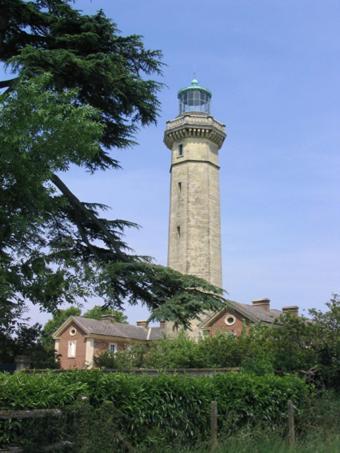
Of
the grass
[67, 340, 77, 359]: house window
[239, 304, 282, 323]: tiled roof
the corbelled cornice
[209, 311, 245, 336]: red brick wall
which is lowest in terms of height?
the grass

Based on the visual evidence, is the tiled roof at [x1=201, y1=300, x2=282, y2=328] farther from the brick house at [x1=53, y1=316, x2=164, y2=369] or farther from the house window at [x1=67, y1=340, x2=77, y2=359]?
the house window at [x1=67, y1=340, x2=77, y2=359]

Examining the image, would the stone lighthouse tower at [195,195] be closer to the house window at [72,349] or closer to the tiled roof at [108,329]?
the tiled roof at [108,329]

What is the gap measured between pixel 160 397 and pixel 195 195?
3152 cm

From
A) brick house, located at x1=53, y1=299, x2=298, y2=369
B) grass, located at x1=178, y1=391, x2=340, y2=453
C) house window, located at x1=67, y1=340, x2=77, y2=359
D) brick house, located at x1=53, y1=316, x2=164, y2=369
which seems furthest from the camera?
house window, located at x1=67, y1=340, x2=77, y2=359

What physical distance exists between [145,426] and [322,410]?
5.17 metres

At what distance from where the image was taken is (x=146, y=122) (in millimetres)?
13195

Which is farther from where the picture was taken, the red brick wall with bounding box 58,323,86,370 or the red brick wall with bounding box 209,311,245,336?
the red brick wall with bounding box 58,323,86,370

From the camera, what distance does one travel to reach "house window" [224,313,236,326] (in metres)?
38.1

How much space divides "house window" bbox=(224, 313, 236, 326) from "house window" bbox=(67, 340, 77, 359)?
47.2ft

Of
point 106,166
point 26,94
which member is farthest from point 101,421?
point 106,166

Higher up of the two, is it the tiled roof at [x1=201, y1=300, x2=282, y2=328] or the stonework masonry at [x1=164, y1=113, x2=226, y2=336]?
the stonework masonry at [x1=164, y1=113, x2=226, y2=336]

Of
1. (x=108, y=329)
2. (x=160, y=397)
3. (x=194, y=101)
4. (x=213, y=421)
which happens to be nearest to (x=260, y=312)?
(x=108, y=329)

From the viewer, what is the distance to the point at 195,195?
1564 inches

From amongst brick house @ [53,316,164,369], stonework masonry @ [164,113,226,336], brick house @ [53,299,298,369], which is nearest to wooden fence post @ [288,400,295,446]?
stonework masonry @ [164,113,226,336]
